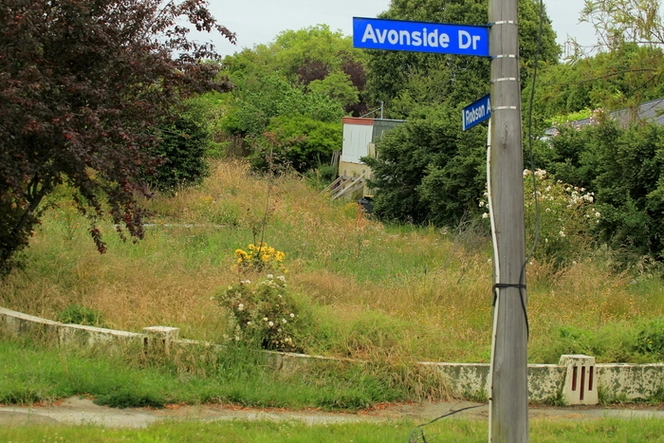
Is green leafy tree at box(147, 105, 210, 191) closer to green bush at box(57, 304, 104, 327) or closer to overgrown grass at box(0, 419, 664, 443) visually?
green bush at box(57, 304, 104, 327)

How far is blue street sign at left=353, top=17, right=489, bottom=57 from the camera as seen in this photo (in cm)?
495

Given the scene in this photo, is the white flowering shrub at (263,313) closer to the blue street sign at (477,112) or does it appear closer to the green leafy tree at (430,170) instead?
the blue street sign at (477,112)

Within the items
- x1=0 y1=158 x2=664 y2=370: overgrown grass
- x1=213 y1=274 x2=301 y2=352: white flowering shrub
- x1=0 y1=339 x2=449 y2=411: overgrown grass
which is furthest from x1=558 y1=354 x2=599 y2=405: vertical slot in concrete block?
A: x1=213 y1=274 x2=301 y2=352: white flowering shrub

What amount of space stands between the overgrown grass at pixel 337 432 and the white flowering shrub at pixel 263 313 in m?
1.88

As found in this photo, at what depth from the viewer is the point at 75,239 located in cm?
1338

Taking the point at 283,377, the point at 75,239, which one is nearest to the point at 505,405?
the point at 283,377

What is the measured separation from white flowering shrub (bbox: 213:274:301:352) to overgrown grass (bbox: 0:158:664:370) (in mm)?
205

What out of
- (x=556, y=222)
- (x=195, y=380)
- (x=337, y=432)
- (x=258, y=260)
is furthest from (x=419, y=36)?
(x=556, y=222)

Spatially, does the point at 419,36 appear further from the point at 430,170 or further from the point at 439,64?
the point at 439,64

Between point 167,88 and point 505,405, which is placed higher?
point 167,88

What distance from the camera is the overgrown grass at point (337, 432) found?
19.8ft

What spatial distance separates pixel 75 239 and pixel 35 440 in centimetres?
802

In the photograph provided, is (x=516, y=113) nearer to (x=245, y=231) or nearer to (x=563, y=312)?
(x=563, y=312)

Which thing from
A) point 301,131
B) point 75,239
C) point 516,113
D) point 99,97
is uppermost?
point 301,131
